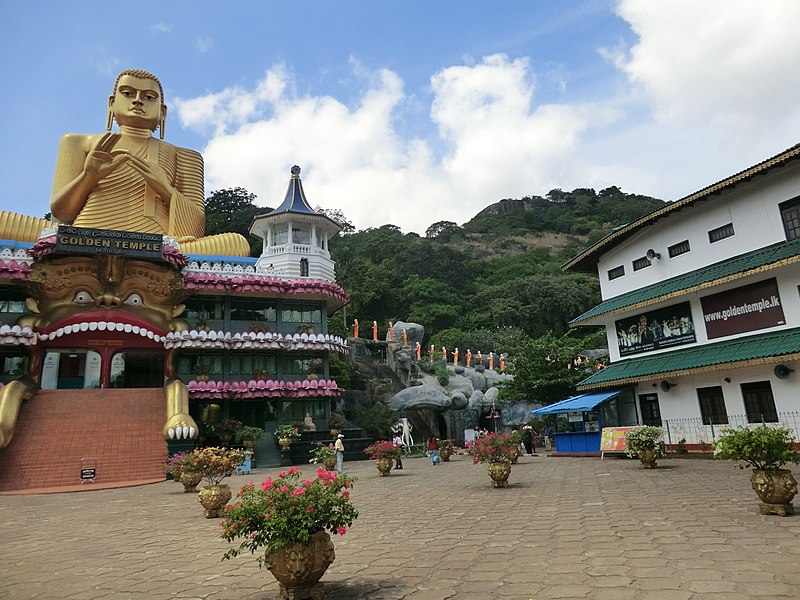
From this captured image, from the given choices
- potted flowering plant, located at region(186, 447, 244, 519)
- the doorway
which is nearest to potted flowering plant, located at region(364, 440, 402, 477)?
potted flowering plant, located at region(186, 447, 244, 519)

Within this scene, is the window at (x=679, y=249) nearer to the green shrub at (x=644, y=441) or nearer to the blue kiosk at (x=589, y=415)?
the blue kiosk at (x=589, y=415)

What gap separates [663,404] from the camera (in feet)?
68.1

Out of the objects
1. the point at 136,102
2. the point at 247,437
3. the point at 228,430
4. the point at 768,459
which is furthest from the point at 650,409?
the point at 136,102

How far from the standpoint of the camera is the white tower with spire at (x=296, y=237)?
29594 millimetres

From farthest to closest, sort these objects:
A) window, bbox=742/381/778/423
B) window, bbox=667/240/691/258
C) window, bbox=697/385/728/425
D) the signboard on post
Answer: window, bbox=667/240/691/258 < the signboard on post < window, bbox=697/385/728/425 < window, bbox=742/381/778/423

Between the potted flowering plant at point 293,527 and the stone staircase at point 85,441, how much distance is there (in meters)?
15.0

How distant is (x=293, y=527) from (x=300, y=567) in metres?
0.35

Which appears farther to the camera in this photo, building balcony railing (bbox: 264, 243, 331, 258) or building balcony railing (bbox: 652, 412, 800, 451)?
building balcony railing (bbox: 264, 243, 331, 258)

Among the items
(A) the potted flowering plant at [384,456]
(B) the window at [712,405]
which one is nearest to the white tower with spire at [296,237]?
(A) the potted flowering plant at [384,456]

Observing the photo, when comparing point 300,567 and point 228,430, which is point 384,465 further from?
point 300,567

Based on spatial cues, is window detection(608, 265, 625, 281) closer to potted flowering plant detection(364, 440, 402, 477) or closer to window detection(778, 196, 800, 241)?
window detection(778, 196, 800, 241)

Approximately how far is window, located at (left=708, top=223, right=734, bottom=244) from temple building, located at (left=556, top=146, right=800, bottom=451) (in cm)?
4

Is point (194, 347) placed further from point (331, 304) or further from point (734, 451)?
point (734, 451)

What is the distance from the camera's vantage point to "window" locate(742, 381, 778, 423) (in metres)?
16.7
